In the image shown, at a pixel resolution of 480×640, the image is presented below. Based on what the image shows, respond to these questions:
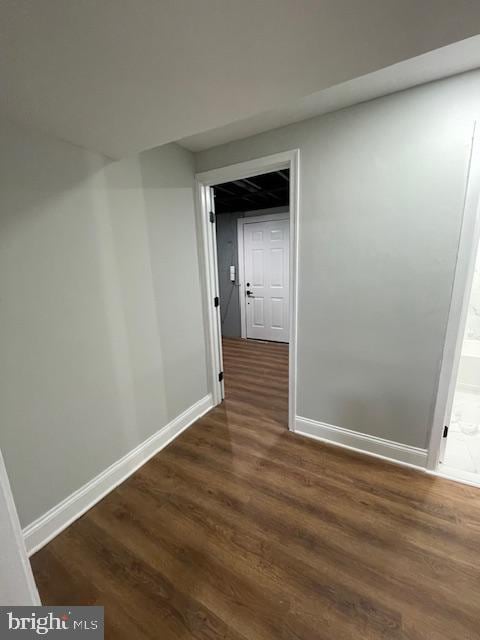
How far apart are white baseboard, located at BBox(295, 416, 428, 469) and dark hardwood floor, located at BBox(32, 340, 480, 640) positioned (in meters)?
0.06

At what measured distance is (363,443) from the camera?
6.20 ft

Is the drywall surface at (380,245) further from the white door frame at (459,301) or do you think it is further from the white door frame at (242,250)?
the white door frame at (242,250)

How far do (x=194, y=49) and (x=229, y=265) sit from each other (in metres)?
4.10

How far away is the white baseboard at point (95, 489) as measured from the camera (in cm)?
135

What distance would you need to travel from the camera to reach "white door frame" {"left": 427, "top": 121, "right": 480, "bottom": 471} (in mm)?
1352

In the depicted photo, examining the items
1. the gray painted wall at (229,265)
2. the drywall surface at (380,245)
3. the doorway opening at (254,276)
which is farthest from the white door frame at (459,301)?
the gray painted wall at (229,265)

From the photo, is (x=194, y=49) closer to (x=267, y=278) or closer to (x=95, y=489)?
(x=95, y=489)

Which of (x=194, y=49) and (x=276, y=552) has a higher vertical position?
(x=194, y=49)

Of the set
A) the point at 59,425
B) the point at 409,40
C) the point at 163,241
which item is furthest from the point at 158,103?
the point at 59,425

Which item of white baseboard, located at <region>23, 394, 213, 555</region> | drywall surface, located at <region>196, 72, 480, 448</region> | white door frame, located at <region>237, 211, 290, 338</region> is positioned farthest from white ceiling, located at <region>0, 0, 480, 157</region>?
white door frame, located at <region>237, 211, 290, 338</region>

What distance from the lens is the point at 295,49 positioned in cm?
79

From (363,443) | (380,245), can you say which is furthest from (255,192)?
(363,443)

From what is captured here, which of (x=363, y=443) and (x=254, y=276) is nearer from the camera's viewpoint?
(x=363, y=443)

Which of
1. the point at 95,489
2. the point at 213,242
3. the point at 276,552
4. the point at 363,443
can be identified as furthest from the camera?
the point at 213,242
